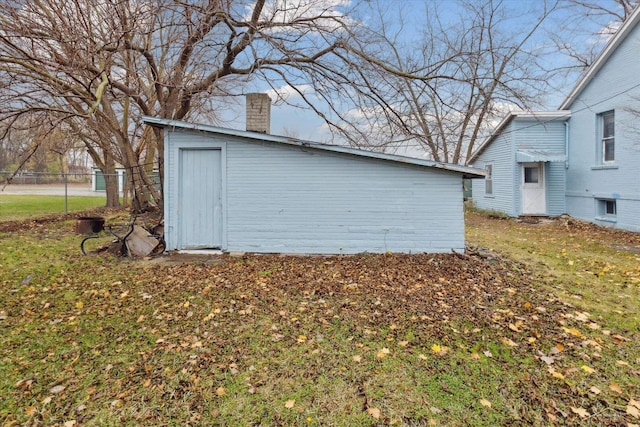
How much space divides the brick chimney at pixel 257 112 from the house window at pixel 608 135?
10.5 m

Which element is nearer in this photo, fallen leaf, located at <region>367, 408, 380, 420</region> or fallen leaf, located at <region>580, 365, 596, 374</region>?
fallen leaf, located at <region>367, 408, 380, 420</region>

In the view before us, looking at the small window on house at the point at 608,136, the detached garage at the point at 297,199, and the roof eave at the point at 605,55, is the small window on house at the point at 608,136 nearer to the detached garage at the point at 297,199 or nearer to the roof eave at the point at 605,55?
the roof eave at the point at 605,55

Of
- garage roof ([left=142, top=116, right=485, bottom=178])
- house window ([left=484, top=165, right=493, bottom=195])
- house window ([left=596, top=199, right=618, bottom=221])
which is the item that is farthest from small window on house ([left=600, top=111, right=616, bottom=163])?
garage roof ([left=142, top=116, right=485, bottom=178])

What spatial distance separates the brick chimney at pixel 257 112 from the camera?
751cm

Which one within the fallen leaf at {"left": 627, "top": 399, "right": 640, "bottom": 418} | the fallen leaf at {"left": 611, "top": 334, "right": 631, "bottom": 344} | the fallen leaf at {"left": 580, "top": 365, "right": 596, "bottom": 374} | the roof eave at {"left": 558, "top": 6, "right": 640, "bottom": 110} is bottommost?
the fallen leaf at {"left": 627, "top": 399, "right": 640, "bottom": 418}

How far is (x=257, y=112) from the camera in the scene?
7.52 meters

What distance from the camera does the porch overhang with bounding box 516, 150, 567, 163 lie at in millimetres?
12500

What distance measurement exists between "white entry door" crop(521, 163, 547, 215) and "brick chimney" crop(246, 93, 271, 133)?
10.7 metres

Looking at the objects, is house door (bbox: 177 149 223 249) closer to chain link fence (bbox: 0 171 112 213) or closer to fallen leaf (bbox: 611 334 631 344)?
fallen leaf (bbox: 611 334 631 344)

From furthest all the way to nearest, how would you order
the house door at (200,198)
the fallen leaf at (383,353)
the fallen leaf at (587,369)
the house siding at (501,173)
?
the house siding at (501,173) < the house door at (200,198) < the fallen leaf at (383,353) < the fallen leaf at (587,369)

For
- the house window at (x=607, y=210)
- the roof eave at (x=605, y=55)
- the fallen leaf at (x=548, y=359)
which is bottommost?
the fallen leaf at (x=548, y=359)

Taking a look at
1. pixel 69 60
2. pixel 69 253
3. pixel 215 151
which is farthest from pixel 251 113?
pixel 69 253

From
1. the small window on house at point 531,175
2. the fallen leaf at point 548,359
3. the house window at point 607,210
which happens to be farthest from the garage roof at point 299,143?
the small window on house at point 531,175

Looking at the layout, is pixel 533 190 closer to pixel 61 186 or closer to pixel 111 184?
pixel 111 184
